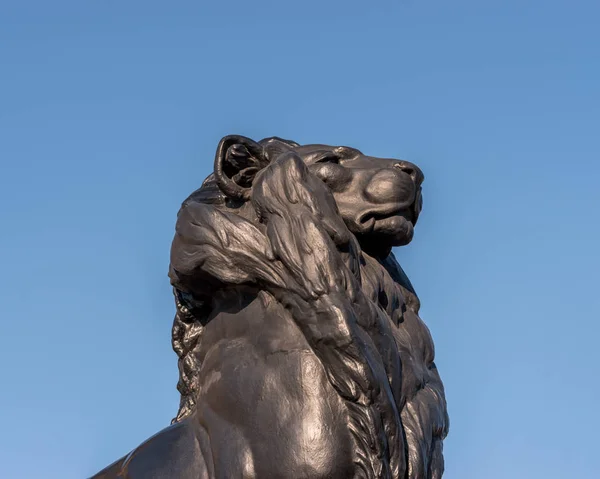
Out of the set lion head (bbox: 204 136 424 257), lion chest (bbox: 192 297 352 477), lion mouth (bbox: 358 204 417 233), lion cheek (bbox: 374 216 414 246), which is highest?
lion head (bbox: 204 136 424 257)

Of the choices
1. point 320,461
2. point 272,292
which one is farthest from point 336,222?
point 320,461

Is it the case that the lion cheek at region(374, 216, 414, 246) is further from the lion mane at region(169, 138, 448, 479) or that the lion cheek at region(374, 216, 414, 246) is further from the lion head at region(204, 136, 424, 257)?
the lion mane at region(169, 138, 448, 479)

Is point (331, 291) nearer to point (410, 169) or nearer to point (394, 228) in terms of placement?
point (394, 228)

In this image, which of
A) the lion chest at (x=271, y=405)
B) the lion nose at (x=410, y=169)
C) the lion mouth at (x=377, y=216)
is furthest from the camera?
the lion nose at (x=410, y=169)

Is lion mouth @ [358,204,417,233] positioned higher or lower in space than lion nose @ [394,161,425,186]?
lower

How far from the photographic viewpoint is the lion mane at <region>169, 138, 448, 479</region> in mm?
4434

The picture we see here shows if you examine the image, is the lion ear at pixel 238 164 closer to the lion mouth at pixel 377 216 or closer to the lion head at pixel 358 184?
the lion head at pixel 358 184

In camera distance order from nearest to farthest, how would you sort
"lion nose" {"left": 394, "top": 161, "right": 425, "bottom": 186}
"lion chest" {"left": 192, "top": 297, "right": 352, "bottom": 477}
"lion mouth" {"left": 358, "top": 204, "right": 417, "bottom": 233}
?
1. "lion chest" {"left": 192, "top": 297, "right": 352, "bottom": 477}
2. "lion mouth" {"left": 358, "top": 204, "right": 417, "bottom": 233}
3. "lion nose" {"left": 394, "top": 161, "right": 425, "bottom": 186}

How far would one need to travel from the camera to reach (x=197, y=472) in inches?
182

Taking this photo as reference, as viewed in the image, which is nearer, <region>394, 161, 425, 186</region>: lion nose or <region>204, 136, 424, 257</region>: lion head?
<region>204, 136, 424, 257</region>: lion head

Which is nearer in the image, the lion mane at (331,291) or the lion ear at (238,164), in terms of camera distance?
the lion mane at (331,291)

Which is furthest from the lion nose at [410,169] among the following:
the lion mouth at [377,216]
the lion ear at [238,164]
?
the lion ear at [238,164]

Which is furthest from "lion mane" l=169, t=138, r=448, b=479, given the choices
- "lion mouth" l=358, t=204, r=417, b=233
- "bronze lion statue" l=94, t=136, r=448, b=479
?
"lion mouth" l=358, t=204, r=417, b=233

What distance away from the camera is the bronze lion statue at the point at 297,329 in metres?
4.41
